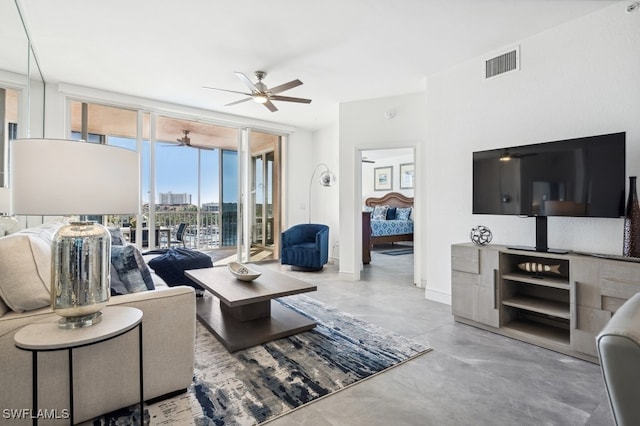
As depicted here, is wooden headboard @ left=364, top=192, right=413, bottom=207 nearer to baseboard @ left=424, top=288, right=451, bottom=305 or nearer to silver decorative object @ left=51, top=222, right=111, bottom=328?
baseboard @ left=424, top=288, right=451, bottom=305

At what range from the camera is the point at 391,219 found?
8305mm

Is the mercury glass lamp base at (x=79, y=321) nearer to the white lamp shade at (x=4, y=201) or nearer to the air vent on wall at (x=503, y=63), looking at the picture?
the white lamp shade at (x=4, y=201)

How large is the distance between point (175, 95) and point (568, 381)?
543cm

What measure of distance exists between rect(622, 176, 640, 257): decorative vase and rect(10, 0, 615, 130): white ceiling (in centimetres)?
155

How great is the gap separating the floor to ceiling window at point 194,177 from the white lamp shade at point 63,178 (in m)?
3.72

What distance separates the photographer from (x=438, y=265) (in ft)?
12.2

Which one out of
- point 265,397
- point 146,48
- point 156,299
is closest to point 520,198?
point 265,397

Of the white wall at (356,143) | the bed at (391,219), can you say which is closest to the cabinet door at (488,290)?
the white wall at (356,143)

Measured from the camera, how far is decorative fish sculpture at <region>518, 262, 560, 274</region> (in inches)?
97.8

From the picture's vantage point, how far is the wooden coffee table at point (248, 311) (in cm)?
243

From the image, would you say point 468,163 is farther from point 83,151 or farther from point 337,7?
point 83,151

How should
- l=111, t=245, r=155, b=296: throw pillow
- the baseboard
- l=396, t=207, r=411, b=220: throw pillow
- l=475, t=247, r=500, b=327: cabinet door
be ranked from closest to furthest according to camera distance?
l=111, t=245, r=155, b=296: throw pillow → l=475, t=247, r=500, b=327: cabinet door → the baseboard → l=396, t=207, r=411, b=220: throw pillow

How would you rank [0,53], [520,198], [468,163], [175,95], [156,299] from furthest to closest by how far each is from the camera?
[175,95], [468,163], [0,53], [520,198], [156,299]

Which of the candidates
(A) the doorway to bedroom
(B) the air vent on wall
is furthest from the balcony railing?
(B) the air vent on wall
